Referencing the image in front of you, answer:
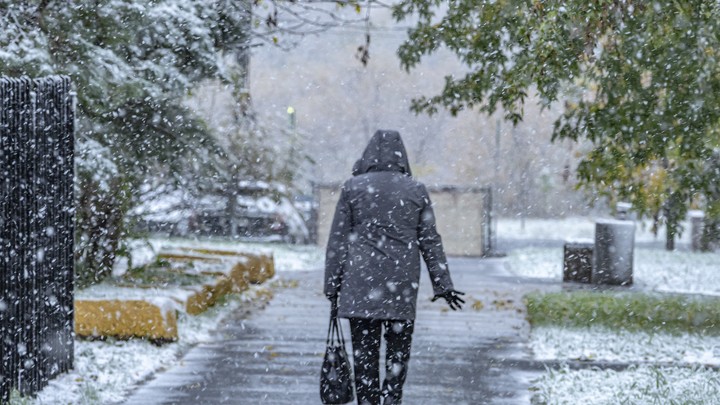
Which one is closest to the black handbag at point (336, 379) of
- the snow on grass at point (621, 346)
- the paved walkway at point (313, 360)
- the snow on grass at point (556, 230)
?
the paved walkway at point (313, 360)

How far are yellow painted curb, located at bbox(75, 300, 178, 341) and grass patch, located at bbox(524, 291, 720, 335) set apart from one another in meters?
4.04

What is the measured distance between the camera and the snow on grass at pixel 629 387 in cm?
700

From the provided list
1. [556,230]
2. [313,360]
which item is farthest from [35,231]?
[556,230]

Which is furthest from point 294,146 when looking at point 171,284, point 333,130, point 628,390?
point 333,130

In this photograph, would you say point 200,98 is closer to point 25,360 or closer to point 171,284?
point 171,284

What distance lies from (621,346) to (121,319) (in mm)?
4389

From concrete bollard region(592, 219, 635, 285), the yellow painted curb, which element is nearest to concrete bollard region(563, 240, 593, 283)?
concrete bollard region(592, 219, 635, 285)

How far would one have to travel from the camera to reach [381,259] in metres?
6.00

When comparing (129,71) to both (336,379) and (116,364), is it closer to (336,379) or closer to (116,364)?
(116,364)

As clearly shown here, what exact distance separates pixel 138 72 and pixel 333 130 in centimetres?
4544

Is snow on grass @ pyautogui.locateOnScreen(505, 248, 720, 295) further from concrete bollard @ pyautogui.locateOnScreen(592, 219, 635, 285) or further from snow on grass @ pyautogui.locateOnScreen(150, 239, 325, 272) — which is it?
snow on grass @ pyautogui.locateOnScreen(150, 239, 325, 272)

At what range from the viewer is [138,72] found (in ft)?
35.5

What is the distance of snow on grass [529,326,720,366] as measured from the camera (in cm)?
911

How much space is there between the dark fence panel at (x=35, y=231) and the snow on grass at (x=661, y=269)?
10.2 metres
